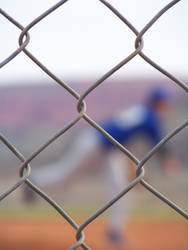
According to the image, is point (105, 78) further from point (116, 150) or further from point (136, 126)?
point (116, 150)

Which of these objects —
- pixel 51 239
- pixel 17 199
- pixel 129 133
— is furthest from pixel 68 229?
pixel 17 199

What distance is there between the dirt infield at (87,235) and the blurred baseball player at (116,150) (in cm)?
39

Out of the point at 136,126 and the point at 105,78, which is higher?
the point at 136,126

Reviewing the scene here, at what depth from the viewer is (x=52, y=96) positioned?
17391mm

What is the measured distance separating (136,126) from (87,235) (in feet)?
5.16

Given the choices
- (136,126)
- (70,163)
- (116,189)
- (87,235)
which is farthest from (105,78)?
(87,235)

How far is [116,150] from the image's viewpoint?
16.4 feet

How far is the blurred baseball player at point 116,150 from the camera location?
14.9 ft

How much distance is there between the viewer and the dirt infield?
4734 millimetres

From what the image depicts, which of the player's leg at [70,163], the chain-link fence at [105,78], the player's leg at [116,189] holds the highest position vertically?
the player's leg at [70,163]

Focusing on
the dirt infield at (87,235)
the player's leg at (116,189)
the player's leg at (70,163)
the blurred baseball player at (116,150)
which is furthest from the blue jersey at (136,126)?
the dirt infield at (87,235)

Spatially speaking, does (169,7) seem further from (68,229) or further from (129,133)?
(68,229)

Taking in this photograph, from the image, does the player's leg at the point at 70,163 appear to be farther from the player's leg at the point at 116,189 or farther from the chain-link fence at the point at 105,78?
the chain-link fence at the point at 105,78

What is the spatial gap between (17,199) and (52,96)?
8.85 meters
